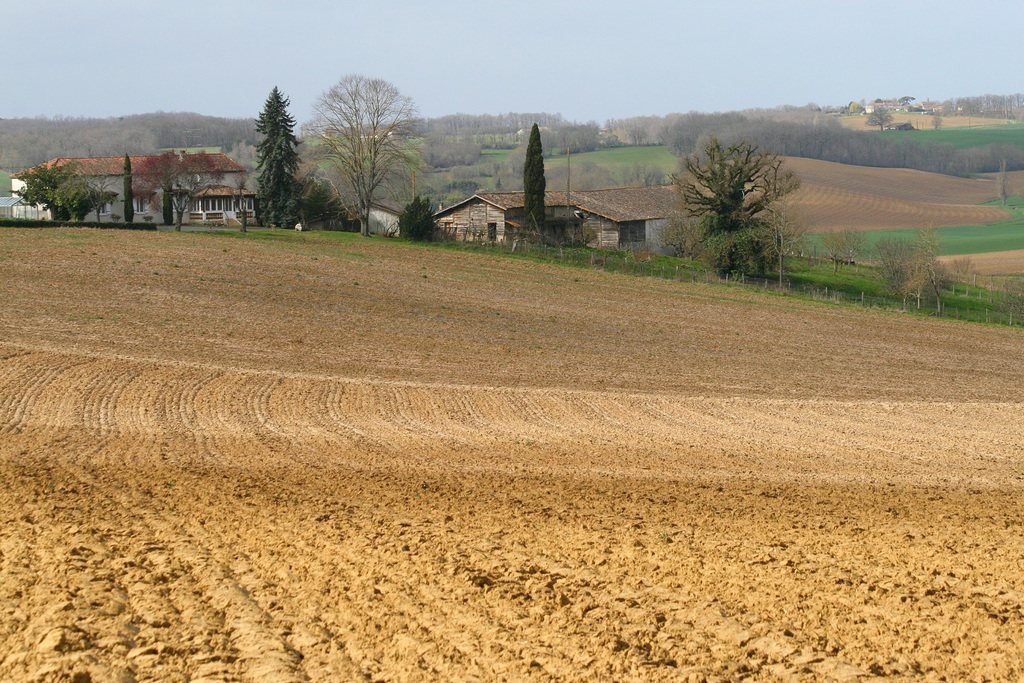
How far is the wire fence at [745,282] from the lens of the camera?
49656 millimetres

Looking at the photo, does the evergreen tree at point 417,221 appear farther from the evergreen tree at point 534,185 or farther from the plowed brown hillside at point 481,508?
the plowed brown hillside at point 481,508

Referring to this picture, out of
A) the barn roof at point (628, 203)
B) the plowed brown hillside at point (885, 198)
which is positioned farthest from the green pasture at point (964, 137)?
the barn roof at point (628, 203)

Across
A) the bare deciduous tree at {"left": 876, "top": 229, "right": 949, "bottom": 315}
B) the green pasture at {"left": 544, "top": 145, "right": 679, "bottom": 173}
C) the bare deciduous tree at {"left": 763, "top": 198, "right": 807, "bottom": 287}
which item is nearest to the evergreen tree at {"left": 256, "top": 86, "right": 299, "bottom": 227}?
the bare deciduous tree at {"left": 763, "top": 198, "right": 807, "bottom": 287}

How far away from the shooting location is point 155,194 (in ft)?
200

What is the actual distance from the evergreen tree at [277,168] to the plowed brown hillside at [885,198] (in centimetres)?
4792

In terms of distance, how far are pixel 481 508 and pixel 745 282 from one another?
1783 inches

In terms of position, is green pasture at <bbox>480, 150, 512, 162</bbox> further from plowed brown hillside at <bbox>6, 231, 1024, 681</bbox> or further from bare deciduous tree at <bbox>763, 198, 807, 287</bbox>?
plowed brown hillside at <bbox>6, 231, 1024, 681</bbox>

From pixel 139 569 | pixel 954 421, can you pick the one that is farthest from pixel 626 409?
pixel 139 569

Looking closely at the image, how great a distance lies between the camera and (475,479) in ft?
43.3

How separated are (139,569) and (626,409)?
13.5m

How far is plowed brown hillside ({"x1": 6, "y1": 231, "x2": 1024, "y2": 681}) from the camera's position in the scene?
7539 mm

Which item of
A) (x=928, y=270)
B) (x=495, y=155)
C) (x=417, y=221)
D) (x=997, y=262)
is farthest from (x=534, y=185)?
(x=495, y=155)

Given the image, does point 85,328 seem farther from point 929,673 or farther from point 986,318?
point 986,318

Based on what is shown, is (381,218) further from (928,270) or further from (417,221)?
(928,270)
